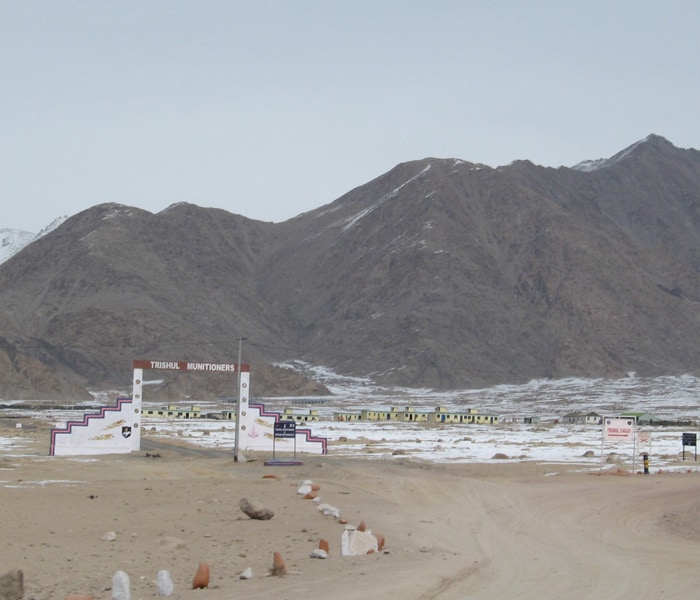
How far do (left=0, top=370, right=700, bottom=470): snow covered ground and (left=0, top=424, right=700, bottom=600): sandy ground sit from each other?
488 inches

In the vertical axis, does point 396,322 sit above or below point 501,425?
above

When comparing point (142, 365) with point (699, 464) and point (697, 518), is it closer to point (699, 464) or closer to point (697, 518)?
point (699, 464)

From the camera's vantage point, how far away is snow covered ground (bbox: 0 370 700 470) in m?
47.7

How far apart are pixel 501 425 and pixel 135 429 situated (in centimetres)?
5700

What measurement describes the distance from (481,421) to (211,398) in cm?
5791

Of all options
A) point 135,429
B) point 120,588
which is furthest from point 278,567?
point 135,429

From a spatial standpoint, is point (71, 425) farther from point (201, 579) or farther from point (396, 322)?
point (396, 322)

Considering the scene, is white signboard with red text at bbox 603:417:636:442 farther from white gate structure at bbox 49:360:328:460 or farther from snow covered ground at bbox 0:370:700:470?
white gate structure at bbox 49:360:328:460

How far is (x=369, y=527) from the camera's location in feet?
66.6

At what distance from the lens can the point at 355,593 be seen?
13625 mm

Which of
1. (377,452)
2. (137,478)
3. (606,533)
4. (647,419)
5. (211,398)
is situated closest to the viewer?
(606,533)

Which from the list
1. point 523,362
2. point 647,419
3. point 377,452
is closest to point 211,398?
point 523,362

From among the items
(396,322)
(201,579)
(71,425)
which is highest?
(396,322)

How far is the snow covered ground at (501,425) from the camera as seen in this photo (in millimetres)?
47656
